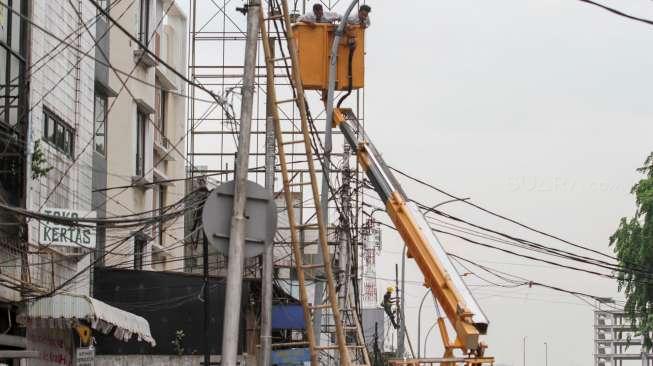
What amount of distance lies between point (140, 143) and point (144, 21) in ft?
11.3

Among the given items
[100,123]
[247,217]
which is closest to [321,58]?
[247,217]

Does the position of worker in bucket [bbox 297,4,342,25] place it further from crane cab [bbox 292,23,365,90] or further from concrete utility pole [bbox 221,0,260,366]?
concrete utility pole [bbox 221,0,260,366]

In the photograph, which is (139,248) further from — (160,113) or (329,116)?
(329,116)

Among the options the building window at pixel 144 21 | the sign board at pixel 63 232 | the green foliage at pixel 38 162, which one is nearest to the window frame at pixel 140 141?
the building window at pixel 144 21

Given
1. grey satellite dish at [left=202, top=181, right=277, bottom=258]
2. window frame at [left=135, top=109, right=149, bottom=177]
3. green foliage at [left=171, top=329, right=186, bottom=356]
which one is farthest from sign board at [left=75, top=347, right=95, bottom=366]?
window frame at [left=135, top=109, right=149, bottom=177]

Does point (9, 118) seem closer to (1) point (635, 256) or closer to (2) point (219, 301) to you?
(2) point (219, 301)

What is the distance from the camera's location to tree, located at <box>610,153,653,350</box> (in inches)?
2340

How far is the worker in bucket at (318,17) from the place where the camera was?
20.1m

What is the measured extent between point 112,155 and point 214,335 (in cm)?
643

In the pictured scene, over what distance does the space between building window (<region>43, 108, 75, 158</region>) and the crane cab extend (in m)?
4.59

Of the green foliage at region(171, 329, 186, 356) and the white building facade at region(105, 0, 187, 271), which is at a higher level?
the white building facade at region(105, 0, 187, 271)

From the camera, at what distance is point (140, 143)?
3272cm

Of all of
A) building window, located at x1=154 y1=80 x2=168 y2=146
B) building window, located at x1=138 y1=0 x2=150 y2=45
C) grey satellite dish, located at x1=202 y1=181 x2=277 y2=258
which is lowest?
grey satellite dish, located at x1=202 y1=181 x2=277 y2=258

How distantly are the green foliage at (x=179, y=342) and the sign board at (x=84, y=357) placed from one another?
29.9ft
